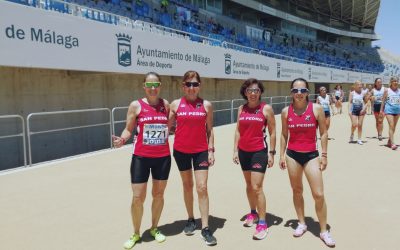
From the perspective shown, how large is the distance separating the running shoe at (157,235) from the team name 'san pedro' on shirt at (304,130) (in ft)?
5.39

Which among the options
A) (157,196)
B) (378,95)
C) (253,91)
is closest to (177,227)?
(157,196)

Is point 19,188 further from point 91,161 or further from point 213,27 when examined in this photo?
point 213,27

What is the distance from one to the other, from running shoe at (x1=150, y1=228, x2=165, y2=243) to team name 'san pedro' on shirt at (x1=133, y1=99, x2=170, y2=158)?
805 mm

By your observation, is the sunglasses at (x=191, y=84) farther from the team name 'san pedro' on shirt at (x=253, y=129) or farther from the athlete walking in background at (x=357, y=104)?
the athlete walking in background at (x=357, y=104)

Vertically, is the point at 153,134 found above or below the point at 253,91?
below

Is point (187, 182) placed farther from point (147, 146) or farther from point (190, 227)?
point (147, 146)

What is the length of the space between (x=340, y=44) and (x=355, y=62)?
6282 mm

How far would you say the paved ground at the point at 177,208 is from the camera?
350cm

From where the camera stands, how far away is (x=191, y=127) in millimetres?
3574

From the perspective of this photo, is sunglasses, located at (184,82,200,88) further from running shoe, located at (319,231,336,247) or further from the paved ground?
running shoe, located at (319,231,336,247)

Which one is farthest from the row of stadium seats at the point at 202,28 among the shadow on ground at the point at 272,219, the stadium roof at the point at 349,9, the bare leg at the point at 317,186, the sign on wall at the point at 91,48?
the bare leg at the point at 317,186

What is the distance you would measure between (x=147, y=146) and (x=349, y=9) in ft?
191

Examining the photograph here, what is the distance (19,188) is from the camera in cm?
549

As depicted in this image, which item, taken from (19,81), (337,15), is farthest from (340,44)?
(19,81)
